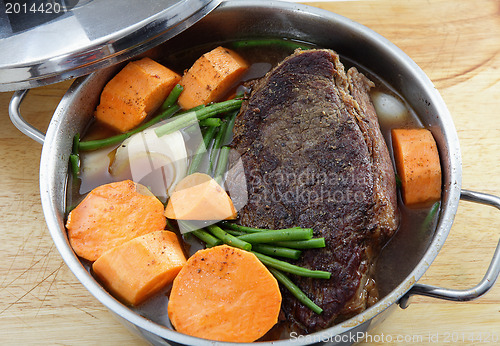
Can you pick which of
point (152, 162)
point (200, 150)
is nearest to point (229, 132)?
point (200, 150)

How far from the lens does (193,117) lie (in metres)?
2.45

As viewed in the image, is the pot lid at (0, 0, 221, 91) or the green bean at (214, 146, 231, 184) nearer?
the pot lid at (0, 0, 221, 91)

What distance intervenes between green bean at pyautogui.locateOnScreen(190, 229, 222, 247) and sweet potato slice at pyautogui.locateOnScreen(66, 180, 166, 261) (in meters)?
0.16

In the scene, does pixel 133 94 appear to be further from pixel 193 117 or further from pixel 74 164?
pixel 74 164

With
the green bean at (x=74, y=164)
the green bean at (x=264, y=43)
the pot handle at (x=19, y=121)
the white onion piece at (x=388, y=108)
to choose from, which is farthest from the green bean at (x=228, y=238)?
the green bean at (x=264, y=43)

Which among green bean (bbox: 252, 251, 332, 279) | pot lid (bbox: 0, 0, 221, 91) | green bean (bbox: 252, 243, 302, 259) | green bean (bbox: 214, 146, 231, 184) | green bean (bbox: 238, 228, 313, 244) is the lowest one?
green bean (bbox: 252, 251, 332, 279)

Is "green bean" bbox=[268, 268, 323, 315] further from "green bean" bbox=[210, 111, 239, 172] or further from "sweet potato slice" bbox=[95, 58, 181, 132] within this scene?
"sweet potato slice" bbox=[95, 58, 181, 132]

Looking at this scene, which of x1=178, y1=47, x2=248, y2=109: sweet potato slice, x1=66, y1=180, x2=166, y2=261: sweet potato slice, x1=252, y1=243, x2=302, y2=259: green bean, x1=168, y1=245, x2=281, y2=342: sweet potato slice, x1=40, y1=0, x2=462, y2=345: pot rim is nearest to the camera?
x1=40, y1=0, x2=462, y2=345: pot rim

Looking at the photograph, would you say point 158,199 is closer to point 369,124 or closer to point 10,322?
point 10,322

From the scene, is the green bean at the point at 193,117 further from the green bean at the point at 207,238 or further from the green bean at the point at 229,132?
the green bean at the point at 207,238

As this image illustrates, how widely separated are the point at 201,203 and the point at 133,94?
69 cm

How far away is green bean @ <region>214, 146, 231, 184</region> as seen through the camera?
7.68ft

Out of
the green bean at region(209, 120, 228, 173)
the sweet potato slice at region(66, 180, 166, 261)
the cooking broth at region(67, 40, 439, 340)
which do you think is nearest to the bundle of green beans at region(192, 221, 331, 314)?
the cooking broth at region(67, 40, 439, 340)

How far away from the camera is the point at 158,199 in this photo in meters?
2.31
